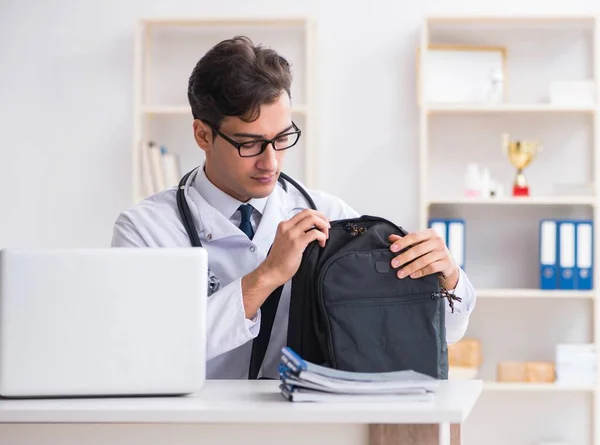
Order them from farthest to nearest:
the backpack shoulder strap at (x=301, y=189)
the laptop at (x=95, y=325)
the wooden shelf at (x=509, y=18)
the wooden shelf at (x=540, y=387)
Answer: the wooden shelf at (x=509, y=18), the wooden shelf at (x=540, y=387), the backpack shoulder strap at (x=301, y=189), the laptop at (x=95, y=325)

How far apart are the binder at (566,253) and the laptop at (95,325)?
102 inches

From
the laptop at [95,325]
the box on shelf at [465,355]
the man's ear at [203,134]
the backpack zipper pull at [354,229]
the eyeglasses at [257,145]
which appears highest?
the man's ear at [203,134]

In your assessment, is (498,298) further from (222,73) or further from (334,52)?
(222,73)

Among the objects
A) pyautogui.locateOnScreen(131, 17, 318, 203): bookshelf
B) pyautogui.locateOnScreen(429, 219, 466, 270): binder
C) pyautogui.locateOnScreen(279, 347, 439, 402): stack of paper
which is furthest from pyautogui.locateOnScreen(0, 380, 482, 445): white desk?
pyautogui.locateOnScreen(131, 17, 318, 203): bookshelf

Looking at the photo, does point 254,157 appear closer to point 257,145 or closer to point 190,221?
point 257,145

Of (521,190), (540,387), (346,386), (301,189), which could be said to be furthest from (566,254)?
(346,386)

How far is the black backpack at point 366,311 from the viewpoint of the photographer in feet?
5.37

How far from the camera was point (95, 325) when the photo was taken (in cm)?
135

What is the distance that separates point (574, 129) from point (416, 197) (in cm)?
71

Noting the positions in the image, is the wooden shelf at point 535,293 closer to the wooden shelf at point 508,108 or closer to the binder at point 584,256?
the binder at point 584,256

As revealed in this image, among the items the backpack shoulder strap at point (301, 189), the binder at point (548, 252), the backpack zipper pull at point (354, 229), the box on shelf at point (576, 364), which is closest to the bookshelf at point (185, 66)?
the binder at point (548, 252)

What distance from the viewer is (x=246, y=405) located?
1.27 metres

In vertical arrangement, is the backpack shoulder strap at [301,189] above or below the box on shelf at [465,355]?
above

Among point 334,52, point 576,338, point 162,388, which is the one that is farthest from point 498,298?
point 162,388
